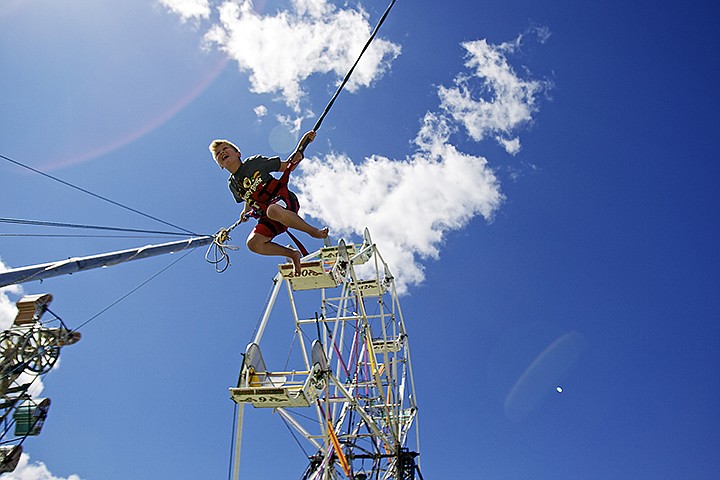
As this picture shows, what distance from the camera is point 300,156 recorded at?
22.6 ft

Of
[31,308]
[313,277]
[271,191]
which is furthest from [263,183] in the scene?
[31,308]

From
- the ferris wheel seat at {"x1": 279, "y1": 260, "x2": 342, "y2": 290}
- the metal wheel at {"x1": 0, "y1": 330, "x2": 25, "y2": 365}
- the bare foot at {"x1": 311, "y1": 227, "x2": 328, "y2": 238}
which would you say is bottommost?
the bare foot at {"x1": 311, "y1": 227, "x2": 328, "y2": 238}

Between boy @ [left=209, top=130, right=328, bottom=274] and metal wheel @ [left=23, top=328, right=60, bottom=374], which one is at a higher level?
metal wheel @ [left=23, top=328, right=60, bottom=374]

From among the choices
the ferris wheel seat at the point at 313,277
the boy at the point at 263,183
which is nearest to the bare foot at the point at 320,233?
the boy at the point at 263,183

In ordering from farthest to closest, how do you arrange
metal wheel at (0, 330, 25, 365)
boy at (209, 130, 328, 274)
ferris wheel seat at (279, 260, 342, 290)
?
metal wheel at (0, 330, 25, 365) → ferris wheel seat at (279, 260, 342, 290) → boy at (209, 130, 328, 274)

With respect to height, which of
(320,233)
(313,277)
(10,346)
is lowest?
(320,233)

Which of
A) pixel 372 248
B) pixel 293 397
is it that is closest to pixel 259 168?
pixel 293 397

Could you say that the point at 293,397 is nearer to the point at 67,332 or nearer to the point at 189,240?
the point at 189,240

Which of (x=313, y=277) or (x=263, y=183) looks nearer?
(x=263, y=183)

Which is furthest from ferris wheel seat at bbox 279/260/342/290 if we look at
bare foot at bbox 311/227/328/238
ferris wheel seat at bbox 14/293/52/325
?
ferris wheel seat at bbox 14/293/52/325

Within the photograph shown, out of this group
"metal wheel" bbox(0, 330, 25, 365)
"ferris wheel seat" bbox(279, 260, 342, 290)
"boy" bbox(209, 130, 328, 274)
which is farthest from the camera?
"metal wheel" bbox(0, 330, 25, 365)

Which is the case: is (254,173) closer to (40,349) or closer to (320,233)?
(320,233)

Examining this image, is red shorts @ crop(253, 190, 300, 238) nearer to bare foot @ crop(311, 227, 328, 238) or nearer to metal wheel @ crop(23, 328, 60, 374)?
bare foot @ crop(311, 227, 328, 238)

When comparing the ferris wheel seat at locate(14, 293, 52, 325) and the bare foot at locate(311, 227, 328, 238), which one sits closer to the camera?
the bare foot at locate(311, 227, 328, 238)
